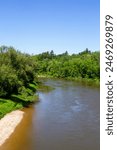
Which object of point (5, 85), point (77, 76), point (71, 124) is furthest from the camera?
point (77, 76)

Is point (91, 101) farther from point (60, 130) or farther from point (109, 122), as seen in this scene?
point (109, 122)

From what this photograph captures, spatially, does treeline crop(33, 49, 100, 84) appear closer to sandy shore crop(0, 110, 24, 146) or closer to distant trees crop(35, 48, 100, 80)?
distant trees crop(35, 48, 100, 80)

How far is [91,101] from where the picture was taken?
57.5 meters

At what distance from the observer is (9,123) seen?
35.3m

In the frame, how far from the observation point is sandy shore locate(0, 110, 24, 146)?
3056 centimetres

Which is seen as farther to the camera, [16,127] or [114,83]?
[16,127]

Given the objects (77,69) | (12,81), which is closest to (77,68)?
(77,69)

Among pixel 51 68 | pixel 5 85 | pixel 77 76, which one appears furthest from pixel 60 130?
pixel 51 68

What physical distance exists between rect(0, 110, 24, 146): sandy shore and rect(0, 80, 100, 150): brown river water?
0.53m

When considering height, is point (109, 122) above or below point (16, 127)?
above

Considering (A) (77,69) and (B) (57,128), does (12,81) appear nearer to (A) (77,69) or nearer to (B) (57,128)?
(B) (57,128)

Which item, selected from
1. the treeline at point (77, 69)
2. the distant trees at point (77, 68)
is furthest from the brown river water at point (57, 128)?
the distant trees at point (77, 68)

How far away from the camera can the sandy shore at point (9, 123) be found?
100ft

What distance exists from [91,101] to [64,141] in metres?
28.4
